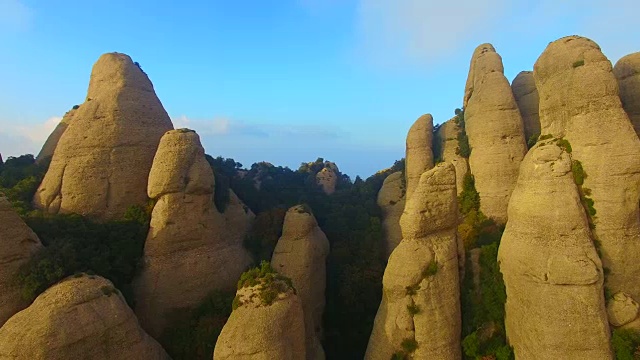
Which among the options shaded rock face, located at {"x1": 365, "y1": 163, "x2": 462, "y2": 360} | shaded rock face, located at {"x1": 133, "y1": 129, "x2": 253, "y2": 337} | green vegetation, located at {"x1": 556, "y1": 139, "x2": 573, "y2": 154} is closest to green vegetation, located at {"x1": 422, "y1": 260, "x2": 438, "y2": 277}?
shaded rock face, located at {"x1": 365, "y1": 163, "x2": 462, "y2": 360}

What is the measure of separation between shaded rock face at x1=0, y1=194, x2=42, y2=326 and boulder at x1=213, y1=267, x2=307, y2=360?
412 inches

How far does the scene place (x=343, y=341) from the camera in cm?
2708

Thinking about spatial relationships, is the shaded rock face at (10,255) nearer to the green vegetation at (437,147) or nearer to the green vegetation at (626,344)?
the green vegetation at (626,344)

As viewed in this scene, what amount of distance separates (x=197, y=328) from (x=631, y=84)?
3002 cm

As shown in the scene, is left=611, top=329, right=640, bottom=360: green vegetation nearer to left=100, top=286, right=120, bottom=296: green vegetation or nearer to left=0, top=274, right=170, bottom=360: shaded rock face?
left=0, top=274, right=170, bottom=360: shaded rock face

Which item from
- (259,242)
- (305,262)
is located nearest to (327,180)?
(259,242)

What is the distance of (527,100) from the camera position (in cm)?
2952

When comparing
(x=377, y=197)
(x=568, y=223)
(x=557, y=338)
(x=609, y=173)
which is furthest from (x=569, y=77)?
(x=377, y=197)

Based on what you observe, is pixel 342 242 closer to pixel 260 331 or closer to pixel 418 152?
pixel 418 152

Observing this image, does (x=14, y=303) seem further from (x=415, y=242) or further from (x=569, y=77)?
(x=569, y=77)

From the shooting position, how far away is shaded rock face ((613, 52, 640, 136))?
2194 centimetres

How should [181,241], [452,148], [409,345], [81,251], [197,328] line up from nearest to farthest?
1. [409,345]
2. [81,251]
3. [197,328]
4. [181,241]
5. [452,148]

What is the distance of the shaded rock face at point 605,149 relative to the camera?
17.8m

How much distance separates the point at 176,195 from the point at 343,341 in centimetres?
1578
